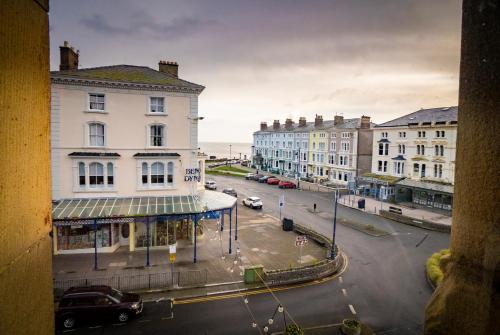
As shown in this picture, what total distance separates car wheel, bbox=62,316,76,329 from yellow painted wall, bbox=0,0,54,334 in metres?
15.5

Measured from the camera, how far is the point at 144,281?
61.6 feet

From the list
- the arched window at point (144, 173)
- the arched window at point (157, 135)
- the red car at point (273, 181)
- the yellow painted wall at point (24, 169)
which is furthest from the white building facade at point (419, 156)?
the yellow painted wall at point (24, 169)

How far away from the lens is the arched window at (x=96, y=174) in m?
24.8

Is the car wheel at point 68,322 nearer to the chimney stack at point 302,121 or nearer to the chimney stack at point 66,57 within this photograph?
the chimney stack at point 66,57

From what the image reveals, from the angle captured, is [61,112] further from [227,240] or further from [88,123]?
[227,240]

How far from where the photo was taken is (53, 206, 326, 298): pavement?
19228mm

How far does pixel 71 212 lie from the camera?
70.9 feet

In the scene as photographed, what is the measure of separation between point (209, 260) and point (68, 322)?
9.78 metres

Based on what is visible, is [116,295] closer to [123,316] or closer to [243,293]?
[123,316]

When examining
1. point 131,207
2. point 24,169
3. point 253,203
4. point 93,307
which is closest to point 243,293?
point 93,307

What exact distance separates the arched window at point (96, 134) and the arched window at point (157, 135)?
3638 millimetres

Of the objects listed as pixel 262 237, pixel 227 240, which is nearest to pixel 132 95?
pixel 227 240

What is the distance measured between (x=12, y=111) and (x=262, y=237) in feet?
91.9

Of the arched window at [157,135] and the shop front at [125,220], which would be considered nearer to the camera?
the shop front at [125,220]
